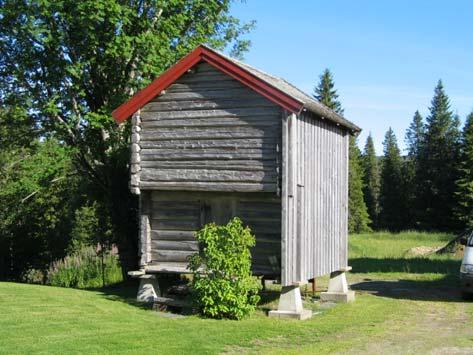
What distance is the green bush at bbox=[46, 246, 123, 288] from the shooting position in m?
23.5

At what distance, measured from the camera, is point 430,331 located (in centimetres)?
1245

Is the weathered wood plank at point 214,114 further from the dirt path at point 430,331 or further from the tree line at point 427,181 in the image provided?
the tree line at point 427,181

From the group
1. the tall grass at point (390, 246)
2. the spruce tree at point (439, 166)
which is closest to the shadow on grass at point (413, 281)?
the tall grass at point (390, 246)

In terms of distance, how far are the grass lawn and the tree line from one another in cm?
5140

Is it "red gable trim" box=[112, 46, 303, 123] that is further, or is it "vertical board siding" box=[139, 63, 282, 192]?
"vertical board siding" box=[139, 63, 282, 192]

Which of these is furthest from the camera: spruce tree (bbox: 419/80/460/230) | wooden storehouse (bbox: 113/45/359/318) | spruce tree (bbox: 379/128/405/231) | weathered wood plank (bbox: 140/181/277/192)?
spruce tree (bbox: 379/128/405/231)

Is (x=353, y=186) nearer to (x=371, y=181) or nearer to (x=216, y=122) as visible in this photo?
(x=371, y=181)

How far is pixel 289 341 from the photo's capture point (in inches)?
440

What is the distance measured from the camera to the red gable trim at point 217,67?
1359 centimetres

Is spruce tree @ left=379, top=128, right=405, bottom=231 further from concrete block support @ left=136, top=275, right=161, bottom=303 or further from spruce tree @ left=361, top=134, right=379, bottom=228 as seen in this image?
concrete block support @ left=136, top=275, right=161, bottom=303

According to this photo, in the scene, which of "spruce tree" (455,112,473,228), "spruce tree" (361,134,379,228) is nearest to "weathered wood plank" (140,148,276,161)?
"spruce tree" (455,112,473,228)

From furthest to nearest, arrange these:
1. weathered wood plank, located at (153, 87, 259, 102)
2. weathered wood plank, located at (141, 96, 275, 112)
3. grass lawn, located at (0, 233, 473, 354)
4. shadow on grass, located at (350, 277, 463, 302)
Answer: shadow on grass, located at (350, 277, 463, 302) → weathered wood plank, located at (153, 87, 259, 102) → weathered wood plank, located at (141, 96, 275, 112) → grass lawn, located at (0, 233, 473, 354)

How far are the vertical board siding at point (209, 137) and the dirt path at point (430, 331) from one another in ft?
13.8

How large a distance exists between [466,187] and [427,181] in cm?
917
